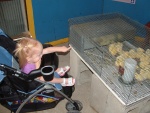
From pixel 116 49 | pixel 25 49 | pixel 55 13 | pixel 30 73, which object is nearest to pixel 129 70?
pixel 116 49

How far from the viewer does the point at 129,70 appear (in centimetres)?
119

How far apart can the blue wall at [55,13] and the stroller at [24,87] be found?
0.73 m

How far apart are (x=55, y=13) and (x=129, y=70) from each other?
54.9 inches

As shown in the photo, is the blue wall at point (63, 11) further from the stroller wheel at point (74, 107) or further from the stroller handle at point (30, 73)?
the stroller handle at point (30, 73)

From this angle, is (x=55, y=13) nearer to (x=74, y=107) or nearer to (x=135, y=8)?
(x=135, y=8)

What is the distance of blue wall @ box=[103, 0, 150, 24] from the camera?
225 centimetres

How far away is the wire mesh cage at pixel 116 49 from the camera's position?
4.13ft

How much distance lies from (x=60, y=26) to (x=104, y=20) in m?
0.80

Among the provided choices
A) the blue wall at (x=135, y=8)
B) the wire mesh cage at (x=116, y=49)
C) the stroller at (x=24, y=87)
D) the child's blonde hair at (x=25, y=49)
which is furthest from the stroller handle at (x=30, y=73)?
the blue wall at (x=135, y=8)

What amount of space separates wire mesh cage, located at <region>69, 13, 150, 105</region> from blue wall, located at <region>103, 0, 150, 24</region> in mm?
607

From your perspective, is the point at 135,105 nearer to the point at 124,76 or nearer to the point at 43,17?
the point at 124,76

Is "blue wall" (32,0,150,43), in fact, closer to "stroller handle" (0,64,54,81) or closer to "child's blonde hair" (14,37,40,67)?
"child's blonde hair" (14,37,40,67)

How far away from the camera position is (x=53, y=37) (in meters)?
2.46

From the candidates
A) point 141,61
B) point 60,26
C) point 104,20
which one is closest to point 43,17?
point 60,26
